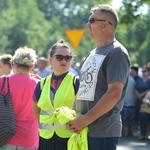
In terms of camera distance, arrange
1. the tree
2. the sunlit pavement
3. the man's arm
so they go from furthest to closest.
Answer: the tree → the sunlit pavement → the man's arm

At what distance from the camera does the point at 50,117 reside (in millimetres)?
6539

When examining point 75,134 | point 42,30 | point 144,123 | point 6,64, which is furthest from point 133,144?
point 42,30

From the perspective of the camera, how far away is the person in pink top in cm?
700

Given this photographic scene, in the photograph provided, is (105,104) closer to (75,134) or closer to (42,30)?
(75,134)

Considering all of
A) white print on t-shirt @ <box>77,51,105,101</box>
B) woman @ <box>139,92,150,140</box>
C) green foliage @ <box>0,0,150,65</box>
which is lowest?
woman @ <box>139,92,150,140</box>

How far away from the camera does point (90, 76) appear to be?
527 centimetres

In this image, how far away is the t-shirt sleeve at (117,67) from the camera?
506 cm

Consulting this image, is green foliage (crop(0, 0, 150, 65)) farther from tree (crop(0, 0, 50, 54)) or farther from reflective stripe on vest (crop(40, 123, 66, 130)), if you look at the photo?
reflective stripe on vest (crop(40, 123, 66, 130))

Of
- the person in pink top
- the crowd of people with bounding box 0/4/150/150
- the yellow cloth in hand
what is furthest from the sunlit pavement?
the yellow cloth in hand

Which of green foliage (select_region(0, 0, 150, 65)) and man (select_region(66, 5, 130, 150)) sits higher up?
green foliage (select_region(0, 0, 150, 65))

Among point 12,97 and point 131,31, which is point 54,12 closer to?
point 131,31

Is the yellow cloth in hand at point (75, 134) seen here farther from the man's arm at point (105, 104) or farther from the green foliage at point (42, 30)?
the green foliage at point (42, 30)

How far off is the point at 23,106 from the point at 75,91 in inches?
32.5

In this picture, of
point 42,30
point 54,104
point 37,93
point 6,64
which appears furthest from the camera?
point 42,30
